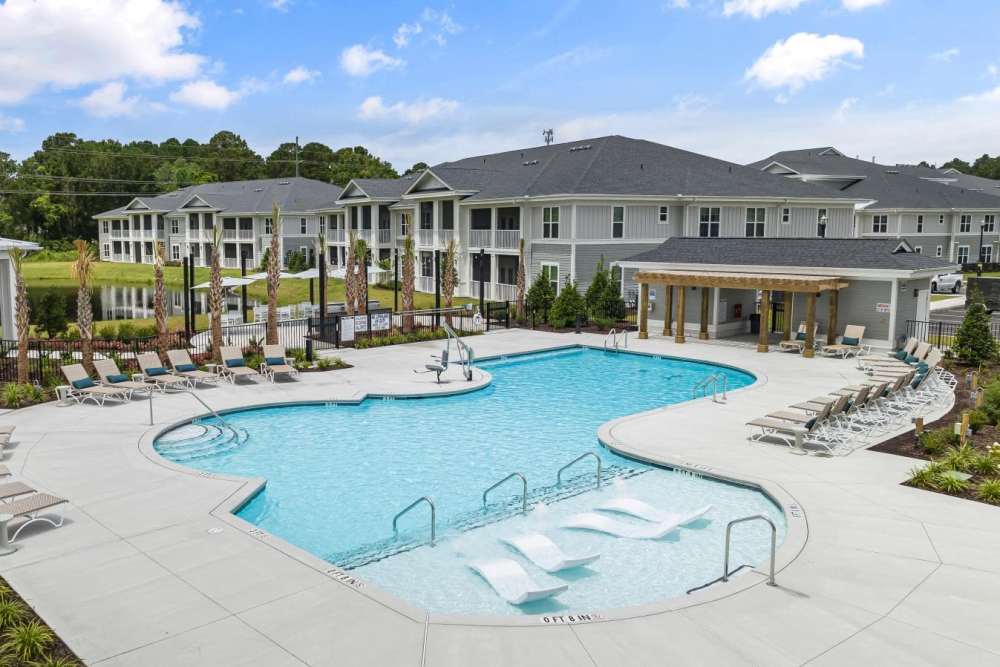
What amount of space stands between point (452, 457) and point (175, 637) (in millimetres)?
8070

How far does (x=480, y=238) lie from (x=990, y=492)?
1353 inches

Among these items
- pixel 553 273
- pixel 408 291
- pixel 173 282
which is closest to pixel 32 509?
pixel 408 291

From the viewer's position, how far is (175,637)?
7449 millimetres

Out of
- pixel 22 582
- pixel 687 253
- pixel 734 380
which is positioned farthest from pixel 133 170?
pixel 22 582

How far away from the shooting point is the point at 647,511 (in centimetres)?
1163

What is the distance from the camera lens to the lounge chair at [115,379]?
60.8ft

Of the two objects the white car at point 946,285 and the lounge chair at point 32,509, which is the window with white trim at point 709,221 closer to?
the white car at point 946,285

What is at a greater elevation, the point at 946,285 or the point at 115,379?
the point at 946,285

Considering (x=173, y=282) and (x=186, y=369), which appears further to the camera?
(x=173, y=282)

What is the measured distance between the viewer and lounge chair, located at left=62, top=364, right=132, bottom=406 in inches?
710

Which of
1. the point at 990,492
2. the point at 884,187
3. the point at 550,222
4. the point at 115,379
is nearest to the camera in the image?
the point at 990,492

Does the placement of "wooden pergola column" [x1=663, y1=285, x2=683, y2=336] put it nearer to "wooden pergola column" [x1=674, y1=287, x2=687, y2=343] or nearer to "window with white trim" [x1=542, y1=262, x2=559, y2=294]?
"wooden pergola column" [x1=674, y1=287, x2=687, y2=343]

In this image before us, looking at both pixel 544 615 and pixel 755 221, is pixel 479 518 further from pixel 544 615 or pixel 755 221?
pixel 755 221

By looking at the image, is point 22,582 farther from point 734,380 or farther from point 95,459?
point 734,380
